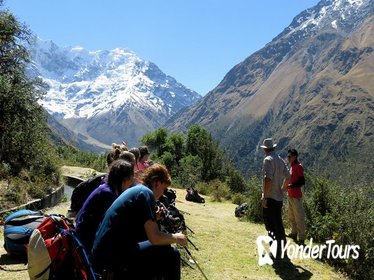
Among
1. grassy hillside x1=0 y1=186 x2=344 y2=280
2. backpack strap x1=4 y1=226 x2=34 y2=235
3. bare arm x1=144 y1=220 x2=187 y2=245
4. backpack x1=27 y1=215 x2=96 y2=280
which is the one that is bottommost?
grassy hillside x1=0 y1=186 x2=344 y2=280

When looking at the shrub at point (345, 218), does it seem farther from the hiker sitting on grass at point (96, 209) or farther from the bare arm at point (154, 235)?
the hiker sitting on grass at point (96, 209)

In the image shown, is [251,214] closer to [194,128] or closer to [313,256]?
[313,256]

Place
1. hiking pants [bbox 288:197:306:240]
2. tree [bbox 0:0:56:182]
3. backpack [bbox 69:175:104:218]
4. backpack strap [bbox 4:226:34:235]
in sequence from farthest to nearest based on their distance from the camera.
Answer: tree [bbox 0:0:56:182]
hiking pants [bbox 288:197:306:240]
backpack strap [bbox 4:226:34:235]
backpack [bbox 69:175:104:218]

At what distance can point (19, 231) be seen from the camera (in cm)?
721

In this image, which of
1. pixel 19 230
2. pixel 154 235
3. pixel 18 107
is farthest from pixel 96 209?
pixel 18 107

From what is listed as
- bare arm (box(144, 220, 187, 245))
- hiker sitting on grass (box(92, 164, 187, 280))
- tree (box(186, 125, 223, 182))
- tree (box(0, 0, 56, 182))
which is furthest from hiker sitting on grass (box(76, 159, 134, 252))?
tree (box(186, 125, 223, 182))

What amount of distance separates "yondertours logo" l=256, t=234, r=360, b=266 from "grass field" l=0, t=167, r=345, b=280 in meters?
0.17

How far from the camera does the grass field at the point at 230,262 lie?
7480 millimetres

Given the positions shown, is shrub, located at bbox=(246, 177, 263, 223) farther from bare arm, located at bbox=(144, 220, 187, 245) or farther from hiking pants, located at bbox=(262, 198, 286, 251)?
bare arm, located at bbox=(144, 220, 187, 245)

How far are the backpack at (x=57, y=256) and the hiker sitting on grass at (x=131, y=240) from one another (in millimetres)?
194

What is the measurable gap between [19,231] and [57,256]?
2.73m

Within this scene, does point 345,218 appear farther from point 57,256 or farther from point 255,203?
Answer: point 57,256

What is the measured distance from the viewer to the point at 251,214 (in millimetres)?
12930

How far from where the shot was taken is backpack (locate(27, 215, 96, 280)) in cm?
474
